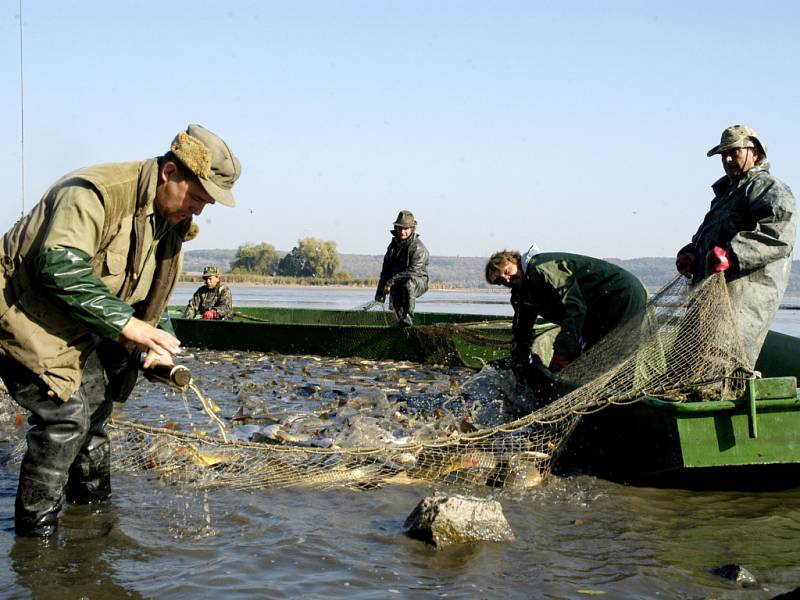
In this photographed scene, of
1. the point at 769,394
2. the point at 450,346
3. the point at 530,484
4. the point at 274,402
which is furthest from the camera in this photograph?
the point at 450,346

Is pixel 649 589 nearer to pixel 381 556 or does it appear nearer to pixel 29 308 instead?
pixel 381 556

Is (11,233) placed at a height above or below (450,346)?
above

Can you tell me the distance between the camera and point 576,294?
7.68 meters

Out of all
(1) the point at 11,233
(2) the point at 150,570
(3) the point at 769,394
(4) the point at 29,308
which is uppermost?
(1) the point at 11,233

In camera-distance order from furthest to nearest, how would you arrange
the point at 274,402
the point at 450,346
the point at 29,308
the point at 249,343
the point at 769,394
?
the point at 249,343 < the point at 450,346 < the point at 274,402 < the point at 769,394 < the point at 29,308

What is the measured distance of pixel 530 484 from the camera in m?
6.14

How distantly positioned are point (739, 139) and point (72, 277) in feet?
17.0

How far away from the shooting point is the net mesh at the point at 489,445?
5789mm

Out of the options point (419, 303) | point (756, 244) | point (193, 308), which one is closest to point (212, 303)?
point (193, 308)

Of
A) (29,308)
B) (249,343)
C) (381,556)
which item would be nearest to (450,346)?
(249,343)

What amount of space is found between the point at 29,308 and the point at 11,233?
41 centimetres

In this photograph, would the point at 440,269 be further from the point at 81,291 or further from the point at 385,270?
the point at 81,291

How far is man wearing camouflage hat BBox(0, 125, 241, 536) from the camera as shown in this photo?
3.97m

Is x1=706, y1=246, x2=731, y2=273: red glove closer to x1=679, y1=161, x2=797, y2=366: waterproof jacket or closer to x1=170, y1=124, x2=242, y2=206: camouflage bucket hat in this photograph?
x1=679, y1=161, x2=797, y2=366: waterproof jacket
